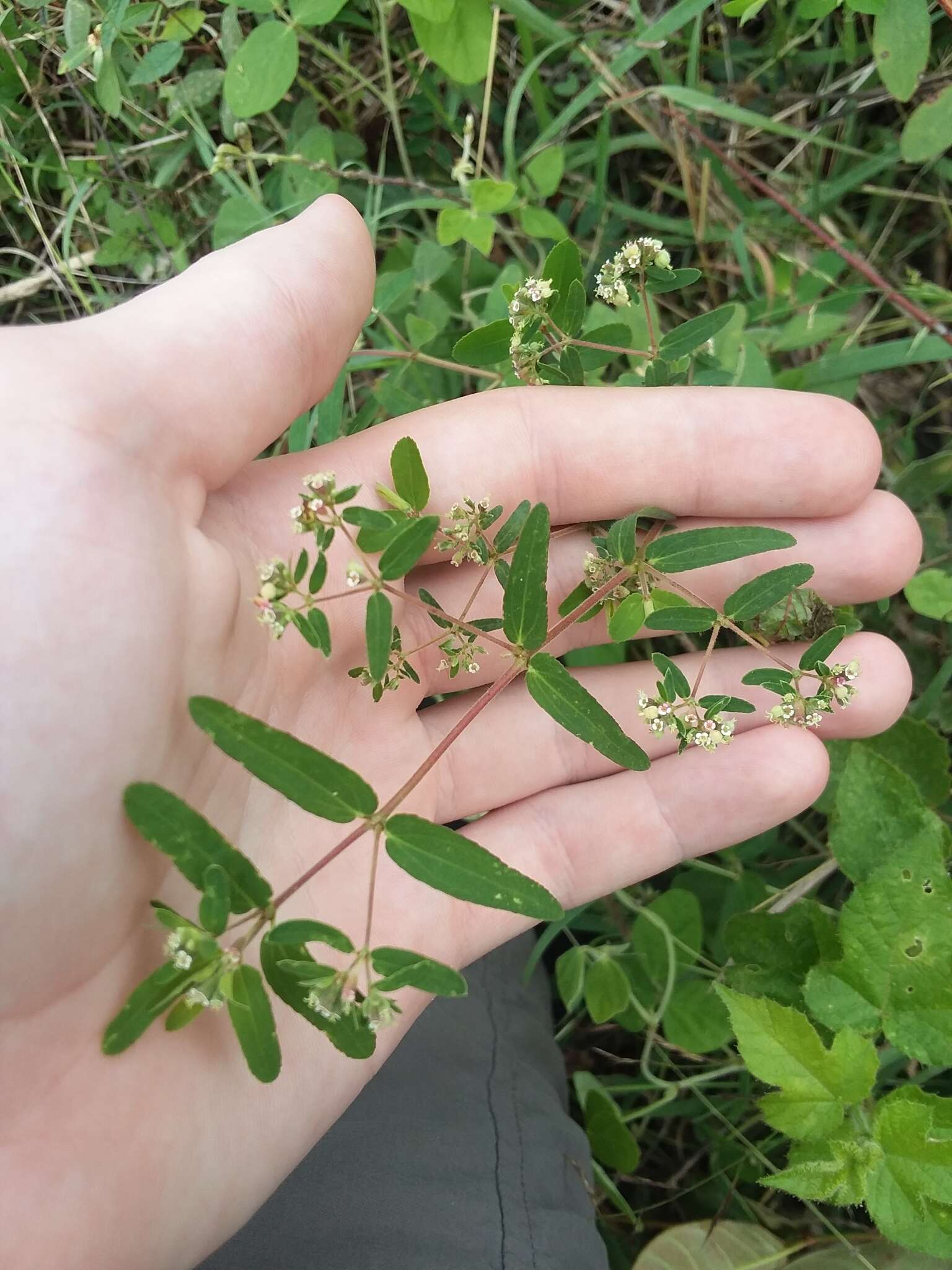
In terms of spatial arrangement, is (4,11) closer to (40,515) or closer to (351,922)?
(40,515)

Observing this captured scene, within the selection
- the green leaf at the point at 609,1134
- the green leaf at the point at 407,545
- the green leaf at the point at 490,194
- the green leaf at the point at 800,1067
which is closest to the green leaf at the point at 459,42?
the green leaf at the point at 490,194

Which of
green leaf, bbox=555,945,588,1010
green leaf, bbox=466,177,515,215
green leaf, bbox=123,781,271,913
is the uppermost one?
green leaf, bbox=466,177,515,215

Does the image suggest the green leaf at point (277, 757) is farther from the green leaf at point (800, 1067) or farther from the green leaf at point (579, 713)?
the green leaf at point (800, 1067)

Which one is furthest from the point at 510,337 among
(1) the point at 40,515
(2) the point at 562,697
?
(1) the point at 40,515

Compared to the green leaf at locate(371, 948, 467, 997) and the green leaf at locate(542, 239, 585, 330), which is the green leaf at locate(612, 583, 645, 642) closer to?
the green leaf at locate(542, 239, 585, 330)

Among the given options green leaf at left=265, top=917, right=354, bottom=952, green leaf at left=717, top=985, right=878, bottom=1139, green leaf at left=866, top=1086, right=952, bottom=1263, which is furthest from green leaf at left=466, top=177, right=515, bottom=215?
green leaf at left=866, top=1086, right=952, bottom=1263

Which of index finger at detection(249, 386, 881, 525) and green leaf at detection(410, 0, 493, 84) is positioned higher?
green leaf at detection(410, 0, 493, 84)

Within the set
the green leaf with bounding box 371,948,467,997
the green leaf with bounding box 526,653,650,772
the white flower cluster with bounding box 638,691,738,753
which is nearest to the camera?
the green leaf with bounding box 371,948,467,997
